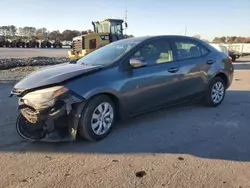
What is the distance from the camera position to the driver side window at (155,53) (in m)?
5.04

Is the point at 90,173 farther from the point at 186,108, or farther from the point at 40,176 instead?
the point at 186,108

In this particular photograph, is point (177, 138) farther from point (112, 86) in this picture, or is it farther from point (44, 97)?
point (44, 97)

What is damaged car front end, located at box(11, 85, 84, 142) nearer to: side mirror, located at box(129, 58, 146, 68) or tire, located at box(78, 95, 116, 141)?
tire, located at box(78, 95, 116, 141)

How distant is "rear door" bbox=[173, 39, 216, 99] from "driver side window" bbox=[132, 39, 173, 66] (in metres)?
0.23

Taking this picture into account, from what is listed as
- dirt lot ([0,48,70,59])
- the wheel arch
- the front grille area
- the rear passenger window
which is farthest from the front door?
dirt lot ([0,48,70,59])

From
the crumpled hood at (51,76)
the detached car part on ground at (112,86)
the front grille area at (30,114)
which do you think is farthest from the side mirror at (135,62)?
the front grille area at (30,114)

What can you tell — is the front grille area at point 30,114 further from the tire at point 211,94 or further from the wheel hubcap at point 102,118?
the tire at point 211,94

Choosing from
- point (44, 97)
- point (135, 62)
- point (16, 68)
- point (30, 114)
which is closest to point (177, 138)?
point (135, 62)

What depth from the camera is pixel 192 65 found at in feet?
19.1

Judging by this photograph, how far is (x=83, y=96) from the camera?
4.06 metres

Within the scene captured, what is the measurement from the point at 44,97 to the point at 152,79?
1.96m

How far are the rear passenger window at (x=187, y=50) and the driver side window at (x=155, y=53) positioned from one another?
0.87 feet

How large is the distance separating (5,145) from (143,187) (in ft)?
7.37

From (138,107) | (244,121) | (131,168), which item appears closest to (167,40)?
(138,107)
